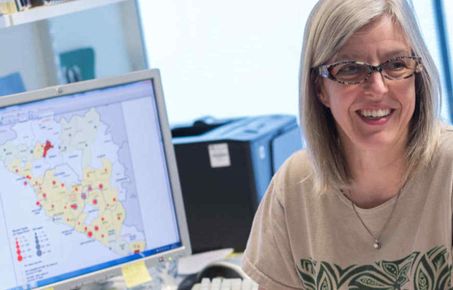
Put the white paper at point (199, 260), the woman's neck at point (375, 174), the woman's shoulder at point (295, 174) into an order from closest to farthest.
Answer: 1. the woman's neck at point (375, 174)
2. the woman's shoulder at point (295, 174)
3. the white paper at point (199, 260)

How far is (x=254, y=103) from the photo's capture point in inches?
123

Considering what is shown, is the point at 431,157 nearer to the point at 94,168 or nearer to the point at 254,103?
the point at 94,168

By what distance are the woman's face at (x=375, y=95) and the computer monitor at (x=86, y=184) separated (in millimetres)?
478

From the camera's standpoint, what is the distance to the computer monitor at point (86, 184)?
177 centimetres

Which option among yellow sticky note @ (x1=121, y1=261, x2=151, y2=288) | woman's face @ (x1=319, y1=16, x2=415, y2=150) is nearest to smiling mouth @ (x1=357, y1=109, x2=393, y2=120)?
woman's face @ (x1=319, y1=16, x2=415, y2=150)

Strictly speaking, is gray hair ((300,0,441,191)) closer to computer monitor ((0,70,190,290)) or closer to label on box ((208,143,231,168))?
computer monitor ((0,70,190,290))

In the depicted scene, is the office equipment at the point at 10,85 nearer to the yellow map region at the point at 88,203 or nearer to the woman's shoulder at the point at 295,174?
the yellow map region at the point at 88,203

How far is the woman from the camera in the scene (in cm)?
147

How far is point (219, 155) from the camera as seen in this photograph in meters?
2.31

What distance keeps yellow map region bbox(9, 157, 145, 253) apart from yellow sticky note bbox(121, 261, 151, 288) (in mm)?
33

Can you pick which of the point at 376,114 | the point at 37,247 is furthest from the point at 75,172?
the point at 376,114

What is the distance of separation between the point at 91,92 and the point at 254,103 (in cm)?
137

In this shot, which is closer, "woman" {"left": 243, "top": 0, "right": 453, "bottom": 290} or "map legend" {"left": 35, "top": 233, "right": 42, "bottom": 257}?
"woman" {"left": 243, "top": 0, "right": 453, "bottom": 290}

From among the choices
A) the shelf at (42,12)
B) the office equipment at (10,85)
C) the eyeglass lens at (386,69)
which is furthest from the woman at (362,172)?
the office equipment at (10,85)
